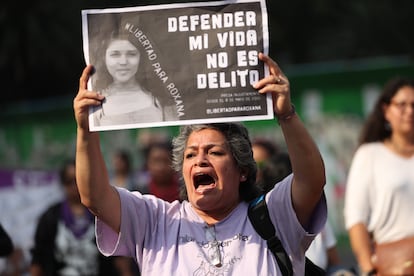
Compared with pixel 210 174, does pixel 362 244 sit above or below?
below

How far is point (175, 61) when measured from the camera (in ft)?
16.8

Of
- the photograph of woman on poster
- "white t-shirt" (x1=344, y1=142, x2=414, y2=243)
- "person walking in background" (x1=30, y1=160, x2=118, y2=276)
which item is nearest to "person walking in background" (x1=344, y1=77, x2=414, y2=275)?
"white t-shirt" (x1=344, y1=142, x2=414, y2=243)

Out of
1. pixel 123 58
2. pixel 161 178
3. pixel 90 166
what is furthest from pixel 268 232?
pixel 161 178

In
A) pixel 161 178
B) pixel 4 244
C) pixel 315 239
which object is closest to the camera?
pixel 4 244

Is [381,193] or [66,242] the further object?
[66,242]

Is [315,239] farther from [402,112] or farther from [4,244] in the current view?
[4,244]

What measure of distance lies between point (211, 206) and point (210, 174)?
0.14 m

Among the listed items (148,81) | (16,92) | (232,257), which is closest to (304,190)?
(232,257)

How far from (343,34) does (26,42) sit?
7034 mm

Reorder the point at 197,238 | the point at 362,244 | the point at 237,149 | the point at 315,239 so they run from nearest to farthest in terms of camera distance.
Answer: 1. the point at 197,238
2. the point at 237,149
3. the point at 315,239
4. the point at 362,244

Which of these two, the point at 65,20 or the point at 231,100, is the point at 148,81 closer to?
the point at 231,100

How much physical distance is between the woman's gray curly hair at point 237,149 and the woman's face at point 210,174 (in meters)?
0.03

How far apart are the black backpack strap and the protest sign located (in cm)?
48

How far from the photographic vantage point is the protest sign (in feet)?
16.5
